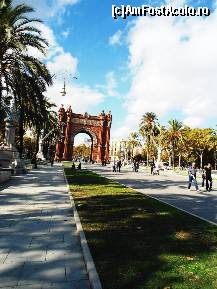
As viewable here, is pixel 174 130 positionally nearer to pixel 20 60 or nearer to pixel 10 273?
pixel 20 60

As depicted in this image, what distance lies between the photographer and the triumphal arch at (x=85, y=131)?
97000 mm

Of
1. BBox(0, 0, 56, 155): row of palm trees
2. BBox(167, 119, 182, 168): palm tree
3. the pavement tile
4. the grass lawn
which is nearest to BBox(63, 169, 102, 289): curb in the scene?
the grass lawn

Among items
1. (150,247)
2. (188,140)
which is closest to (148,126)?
(188,140)

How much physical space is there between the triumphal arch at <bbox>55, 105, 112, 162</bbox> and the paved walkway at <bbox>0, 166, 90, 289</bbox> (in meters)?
85.5

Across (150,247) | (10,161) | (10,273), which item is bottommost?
(10,273)

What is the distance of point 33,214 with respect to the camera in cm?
1033

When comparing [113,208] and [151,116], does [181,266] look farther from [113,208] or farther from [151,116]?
[151,116]

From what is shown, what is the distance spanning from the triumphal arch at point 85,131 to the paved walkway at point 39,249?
85.5 meters

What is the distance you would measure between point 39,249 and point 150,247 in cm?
203

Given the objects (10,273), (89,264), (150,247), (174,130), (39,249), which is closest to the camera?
(10,273)

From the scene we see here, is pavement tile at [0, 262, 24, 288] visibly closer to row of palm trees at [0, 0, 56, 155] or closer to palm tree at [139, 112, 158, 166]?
row of palm trees at [0, 0, 56, 155]

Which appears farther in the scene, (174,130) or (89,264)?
(174,130)

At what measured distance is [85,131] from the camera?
10006 cm

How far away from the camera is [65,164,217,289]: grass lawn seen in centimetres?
523
